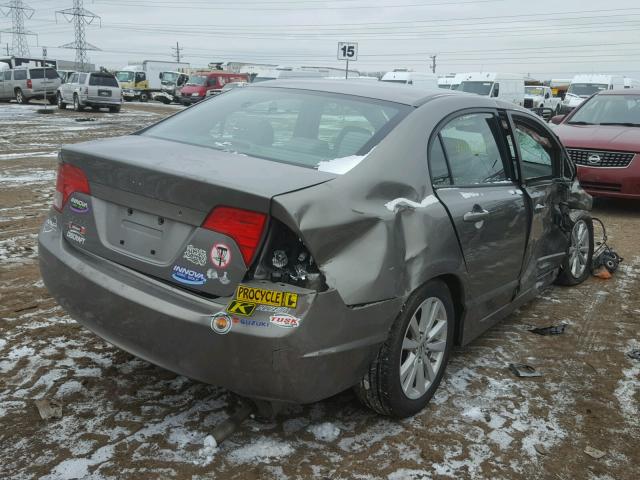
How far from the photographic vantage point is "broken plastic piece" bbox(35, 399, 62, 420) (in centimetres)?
290

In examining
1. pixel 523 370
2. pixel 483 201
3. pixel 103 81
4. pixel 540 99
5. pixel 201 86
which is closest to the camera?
pixel 483 201

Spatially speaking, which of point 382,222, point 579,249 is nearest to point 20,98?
point 579,249

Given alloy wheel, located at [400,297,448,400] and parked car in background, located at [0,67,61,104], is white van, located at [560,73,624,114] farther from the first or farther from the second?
alloy wheel, located at [400,297,448,400]

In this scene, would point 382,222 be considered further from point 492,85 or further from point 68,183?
point 492,85

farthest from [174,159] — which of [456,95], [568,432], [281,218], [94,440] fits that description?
[568,432]

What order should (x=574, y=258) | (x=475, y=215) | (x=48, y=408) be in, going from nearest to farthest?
1. (x=48, y=408)
2. (x=475, y=215)
3. (x=574, y=258)

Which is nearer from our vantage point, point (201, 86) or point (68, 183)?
point (68, 183)

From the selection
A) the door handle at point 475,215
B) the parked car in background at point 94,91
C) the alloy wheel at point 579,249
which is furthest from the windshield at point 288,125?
the parked car in background at point 94,91

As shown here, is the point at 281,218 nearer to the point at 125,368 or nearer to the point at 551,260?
the point at 125,368

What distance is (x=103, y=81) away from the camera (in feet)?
87.2

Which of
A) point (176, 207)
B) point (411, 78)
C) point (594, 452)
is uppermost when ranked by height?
point (411, 78)

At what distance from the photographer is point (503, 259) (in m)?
3.66

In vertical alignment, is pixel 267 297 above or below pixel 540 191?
below

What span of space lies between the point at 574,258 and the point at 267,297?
373cm
